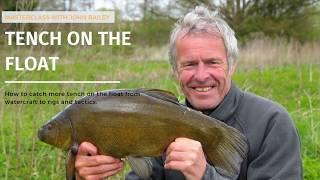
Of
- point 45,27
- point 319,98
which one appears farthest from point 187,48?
point 319,98

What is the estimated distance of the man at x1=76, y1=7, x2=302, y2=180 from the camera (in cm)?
210

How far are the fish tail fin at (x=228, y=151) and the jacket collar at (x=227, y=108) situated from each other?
0.24m

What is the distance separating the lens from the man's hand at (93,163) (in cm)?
191

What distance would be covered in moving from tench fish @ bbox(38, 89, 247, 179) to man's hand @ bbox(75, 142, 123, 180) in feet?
0.07

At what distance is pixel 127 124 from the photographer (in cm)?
187


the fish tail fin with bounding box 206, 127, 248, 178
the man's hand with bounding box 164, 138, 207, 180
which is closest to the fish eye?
the man's hand with bounding box 164, 138, 207, 180

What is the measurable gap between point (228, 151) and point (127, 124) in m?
0.37

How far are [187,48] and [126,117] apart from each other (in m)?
0.52

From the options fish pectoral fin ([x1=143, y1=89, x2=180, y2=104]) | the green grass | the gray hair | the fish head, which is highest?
the gray hair

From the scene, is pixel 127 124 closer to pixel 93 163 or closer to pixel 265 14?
pixel 93 163

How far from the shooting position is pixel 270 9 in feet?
62.7

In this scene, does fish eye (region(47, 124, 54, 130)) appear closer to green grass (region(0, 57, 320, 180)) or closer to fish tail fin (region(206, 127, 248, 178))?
fish tail fin (region(206, 127, 248, 178))

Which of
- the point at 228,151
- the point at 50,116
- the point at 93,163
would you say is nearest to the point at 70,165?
the point at 93,163

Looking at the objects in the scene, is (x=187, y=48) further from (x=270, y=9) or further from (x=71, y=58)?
(x=270, y=9)
